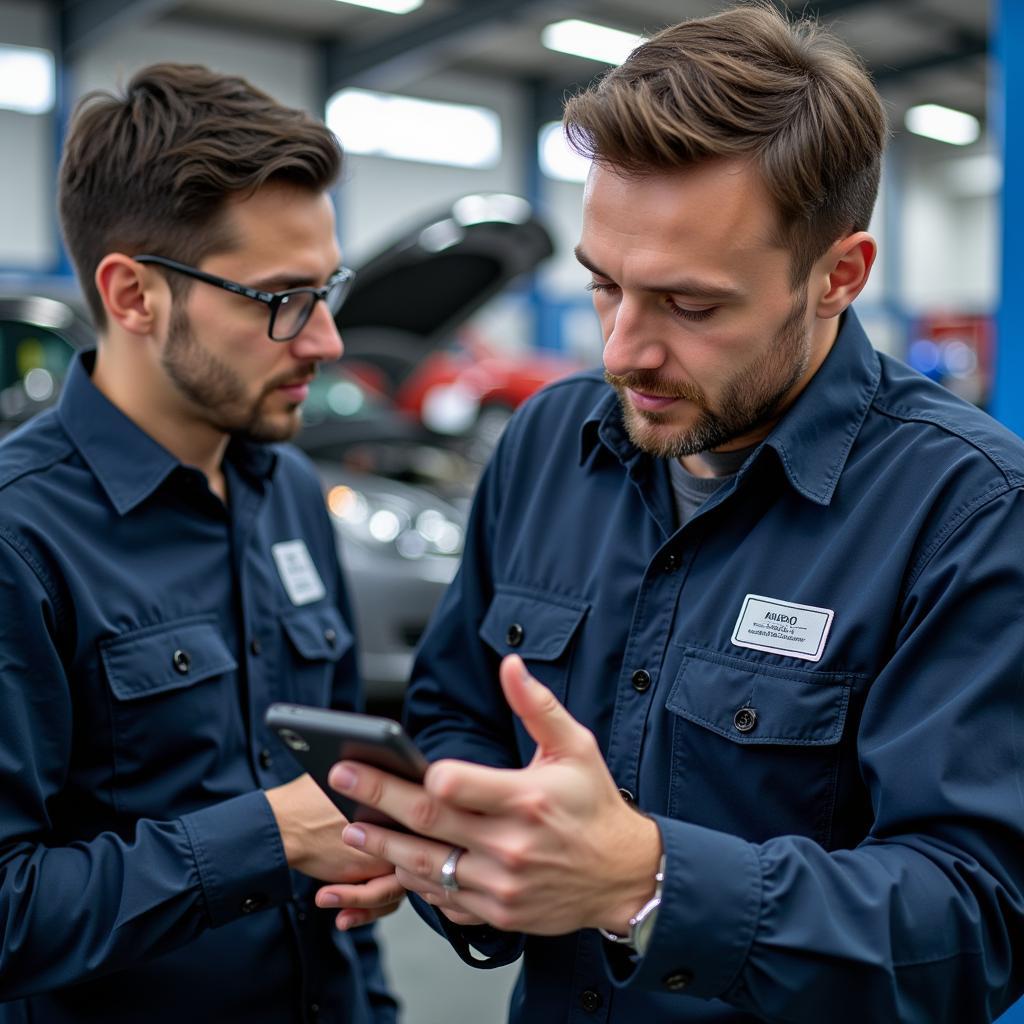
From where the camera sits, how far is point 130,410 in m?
1.66

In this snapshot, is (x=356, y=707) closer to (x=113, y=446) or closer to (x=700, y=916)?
(x=113, y=446)

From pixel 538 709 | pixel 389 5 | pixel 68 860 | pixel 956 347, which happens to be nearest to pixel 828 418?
pixel 538 709

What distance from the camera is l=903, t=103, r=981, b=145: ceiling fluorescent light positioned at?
19.0 metres

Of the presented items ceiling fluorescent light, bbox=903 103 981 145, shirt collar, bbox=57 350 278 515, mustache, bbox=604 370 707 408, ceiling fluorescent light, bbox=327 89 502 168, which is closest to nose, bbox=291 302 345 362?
shirt collar, bbox=57 350 278 515

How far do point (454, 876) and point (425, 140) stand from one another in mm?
16379

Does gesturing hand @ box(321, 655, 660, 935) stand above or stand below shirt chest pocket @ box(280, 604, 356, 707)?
above

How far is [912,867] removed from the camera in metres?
1.01

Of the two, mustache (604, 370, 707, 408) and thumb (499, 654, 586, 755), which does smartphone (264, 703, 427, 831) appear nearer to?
thumb (499, 654, 586, 755)

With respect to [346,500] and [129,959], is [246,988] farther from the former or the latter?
[346,500]

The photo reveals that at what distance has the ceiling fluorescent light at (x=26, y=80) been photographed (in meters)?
12.3

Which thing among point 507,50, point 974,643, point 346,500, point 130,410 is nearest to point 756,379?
point 974,643

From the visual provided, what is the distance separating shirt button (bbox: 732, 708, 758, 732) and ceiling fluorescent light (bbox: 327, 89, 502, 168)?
14.4 m

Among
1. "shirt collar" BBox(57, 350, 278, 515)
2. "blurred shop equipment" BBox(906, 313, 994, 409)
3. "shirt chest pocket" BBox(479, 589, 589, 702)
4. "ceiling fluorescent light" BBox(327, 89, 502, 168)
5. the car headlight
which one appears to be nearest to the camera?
"shirt chest pocket" BBox(479, 589, 589, 702)

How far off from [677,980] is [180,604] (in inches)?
33.8
